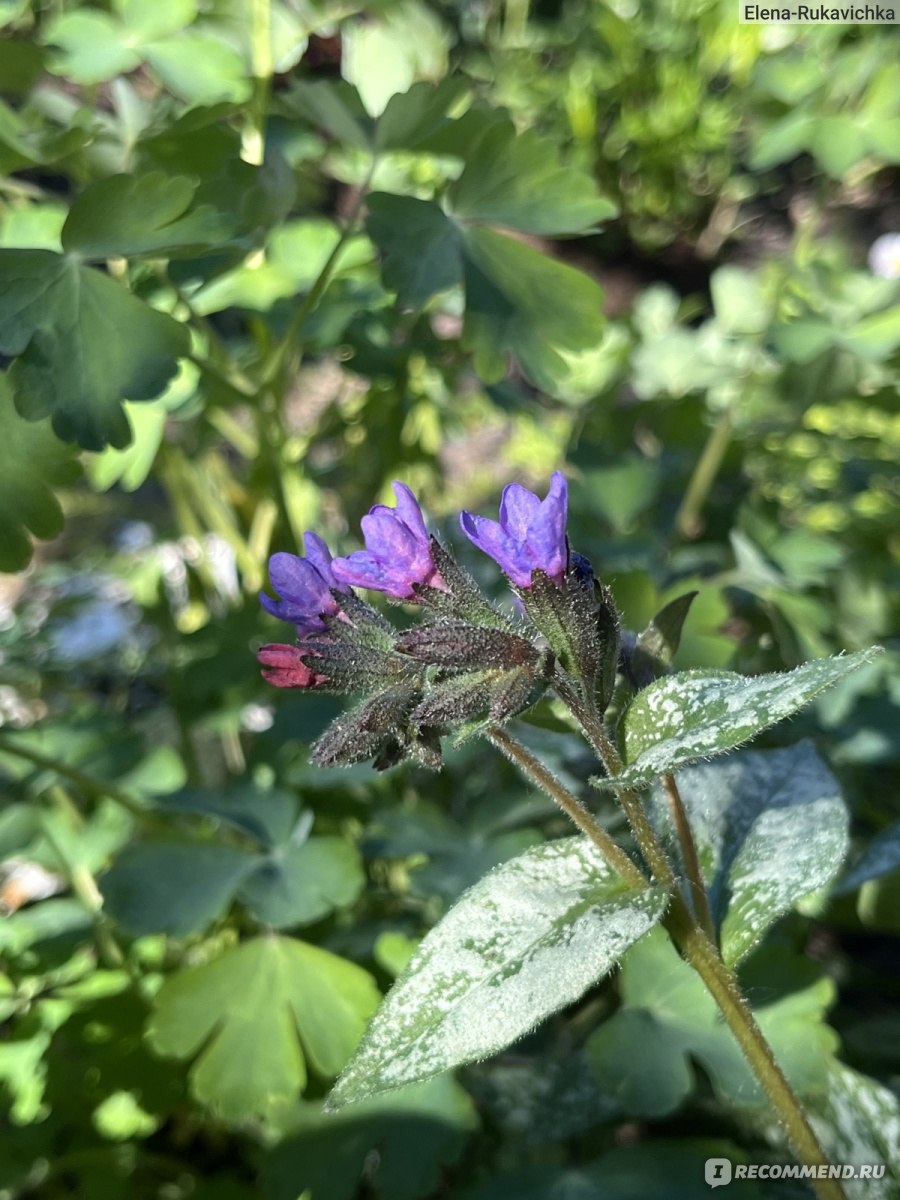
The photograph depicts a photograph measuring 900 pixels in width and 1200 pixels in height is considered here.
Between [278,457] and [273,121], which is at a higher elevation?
[273,121]

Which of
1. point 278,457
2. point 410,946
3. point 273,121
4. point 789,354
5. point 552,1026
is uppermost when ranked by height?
point 273,121

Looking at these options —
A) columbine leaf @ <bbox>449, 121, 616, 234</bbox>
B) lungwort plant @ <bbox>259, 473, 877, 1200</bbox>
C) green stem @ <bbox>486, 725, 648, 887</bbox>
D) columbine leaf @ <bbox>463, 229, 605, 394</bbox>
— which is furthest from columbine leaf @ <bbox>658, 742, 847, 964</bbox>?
columbine leaf @ <bbox>449, 121, 616, 234</bbox>

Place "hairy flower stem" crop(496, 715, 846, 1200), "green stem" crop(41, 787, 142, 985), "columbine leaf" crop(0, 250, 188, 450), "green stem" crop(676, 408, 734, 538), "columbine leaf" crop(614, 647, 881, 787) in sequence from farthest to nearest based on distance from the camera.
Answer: "green stem" crop(676, 408, 734, 538)
"green stem" crop(41, 787, 142, 985)
"columbine leaf" crop(0, 250, 188, 450)
"hairy flower stem" crop(496, 715, 846, 1200)
"columbine leaf" crop(614, 647, 881, 787)

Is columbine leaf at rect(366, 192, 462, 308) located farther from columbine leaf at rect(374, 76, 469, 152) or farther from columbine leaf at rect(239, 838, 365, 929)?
columbine leaf at rect(239, 838, 365, 929)

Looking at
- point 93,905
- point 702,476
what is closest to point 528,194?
point 702,476

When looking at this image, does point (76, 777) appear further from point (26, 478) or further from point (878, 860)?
point (878, 860)

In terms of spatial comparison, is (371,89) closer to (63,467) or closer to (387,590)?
(63,467)

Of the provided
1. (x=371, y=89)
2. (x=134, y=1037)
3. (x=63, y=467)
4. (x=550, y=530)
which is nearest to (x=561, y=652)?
(x=550, y=530)

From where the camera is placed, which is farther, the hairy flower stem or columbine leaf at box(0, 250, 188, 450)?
columbine leaf at box(0, 250, 188, 450)
